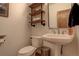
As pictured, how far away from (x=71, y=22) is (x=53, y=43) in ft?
1.43

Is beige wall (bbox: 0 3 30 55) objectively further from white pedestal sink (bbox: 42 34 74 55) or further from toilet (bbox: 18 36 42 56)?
white pedestal sink (bbox: 42 34 74 55)

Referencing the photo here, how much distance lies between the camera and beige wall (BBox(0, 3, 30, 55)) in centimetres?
162

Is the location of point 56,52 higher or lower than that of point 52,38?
lower

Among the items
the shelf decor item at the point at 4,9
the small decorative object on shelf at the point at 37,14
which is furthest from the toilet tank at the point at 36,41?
the shelf decor item at the point at 4,9

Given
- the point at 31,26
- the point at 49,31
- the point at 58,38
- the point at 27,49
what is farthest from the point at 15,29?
the point at 58,38

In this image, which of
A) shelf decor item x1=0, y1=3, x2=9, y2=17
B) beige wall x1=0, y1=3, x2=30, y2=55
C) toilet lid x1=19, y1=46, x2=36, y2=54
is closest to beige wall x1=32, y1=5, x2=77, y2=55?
beige wall x1=0, y1=3, x2=30, y2=55

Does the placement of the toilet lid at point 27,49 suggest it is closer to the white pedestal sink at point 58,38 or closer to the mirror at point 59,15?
the white pedestal sink at point 58,38

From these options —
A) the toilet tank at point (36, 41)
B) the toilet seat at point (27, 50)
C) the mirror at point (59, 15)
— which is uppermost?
the mirror at point (59, 15)

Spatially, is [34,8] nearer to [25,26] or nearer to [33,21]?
[33,21]

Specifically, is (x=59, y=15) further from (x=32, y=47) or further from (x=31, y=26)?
(x=32, y=47)

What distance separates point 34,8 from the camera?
1690 millimetres

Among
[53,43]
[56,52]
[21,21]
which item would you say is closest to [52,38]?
[53,43]

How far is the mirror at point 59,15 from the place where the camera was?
65.6 inches

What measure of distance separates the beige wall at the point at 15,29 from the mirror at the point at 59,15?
0.40m
